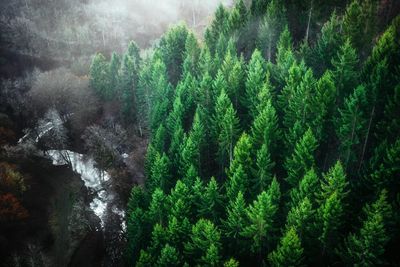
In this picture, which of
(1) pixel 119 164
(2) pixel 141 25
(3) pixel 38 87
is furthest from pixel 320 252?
(2) pixel 141 25

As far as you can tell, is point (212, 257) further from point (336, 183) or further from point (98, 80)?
point (98, 80)

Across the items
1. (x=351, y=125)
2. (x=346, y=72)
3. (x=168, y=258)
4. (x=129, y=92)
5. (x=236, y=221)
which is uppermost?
(x=129, y=92)

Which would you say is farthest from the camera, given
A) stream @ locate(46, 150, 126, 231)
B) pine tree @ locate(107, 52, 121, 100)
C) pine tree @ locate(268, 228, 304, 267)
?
pine tree @ locate(107, 52, 121, 100)

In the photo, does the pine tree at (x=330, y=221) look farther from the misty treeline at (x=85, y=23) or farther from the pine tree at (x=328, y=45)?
the misty treeline at (x=85, y=23)

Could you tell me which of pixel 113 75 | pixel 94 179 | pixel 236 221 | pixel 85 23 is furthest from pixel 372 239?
pixel 85 23

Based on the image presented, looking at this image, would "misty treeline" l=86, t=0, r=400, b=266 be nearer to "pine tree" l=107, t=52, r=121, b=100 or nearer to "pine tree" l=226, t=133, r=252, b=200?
"pine tree" l=226, t=133, r=252, b=200

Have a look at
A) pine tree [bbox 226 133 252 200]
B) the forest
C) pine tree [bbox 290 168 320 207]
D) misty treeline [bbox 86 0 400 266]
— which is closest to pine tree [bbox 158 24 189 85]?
the forest
